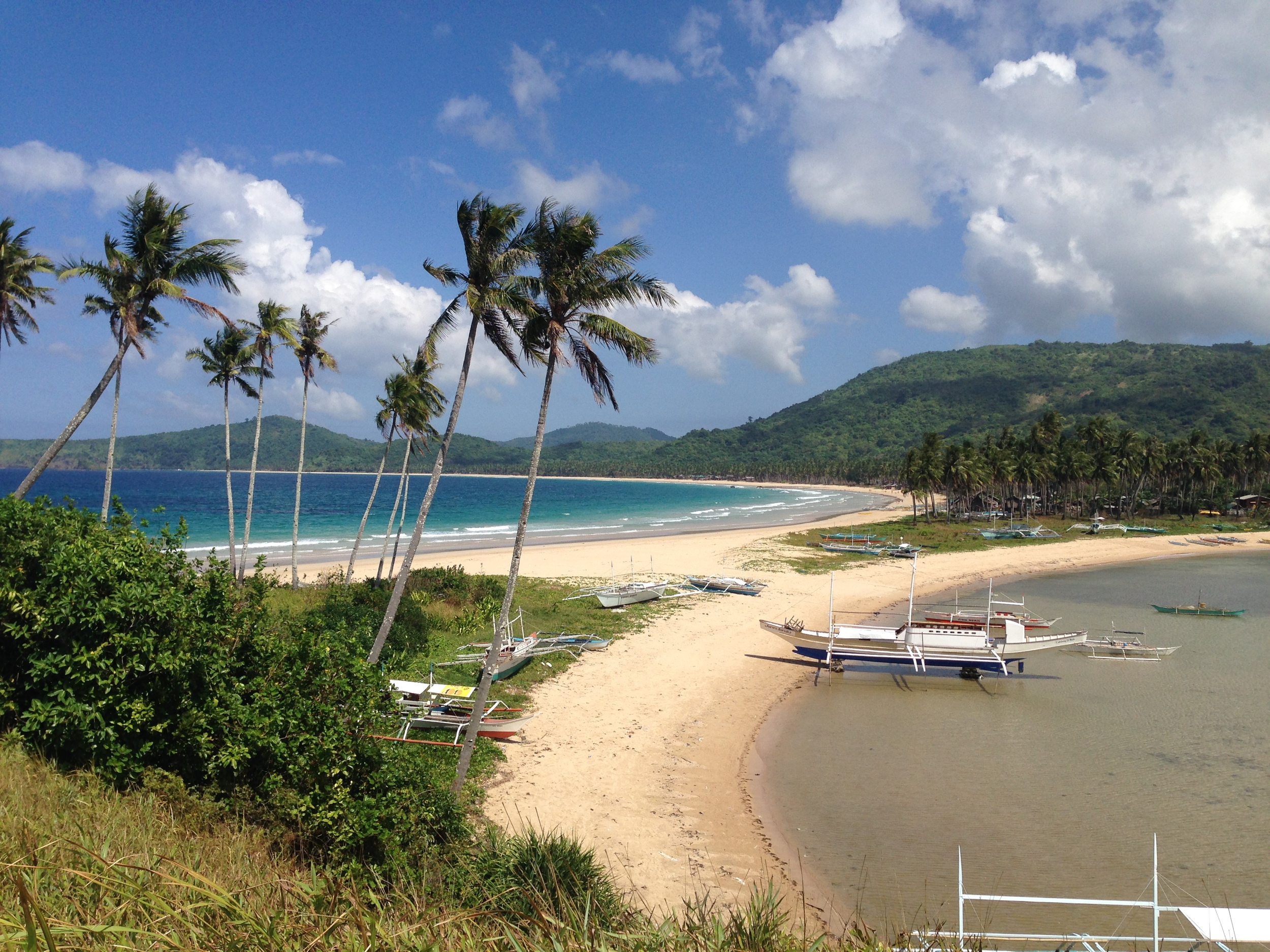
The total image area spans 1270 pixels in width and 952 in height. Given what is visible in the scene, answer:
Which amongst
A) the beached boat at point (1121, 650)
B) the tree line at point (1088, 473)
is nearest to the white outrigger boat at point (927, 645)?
the beached boat at point (1121, 650)

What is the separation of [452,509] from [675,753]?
87.5 meters

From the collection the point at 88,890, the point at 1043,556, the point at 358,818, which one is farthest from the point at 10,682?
the point at 1043,556

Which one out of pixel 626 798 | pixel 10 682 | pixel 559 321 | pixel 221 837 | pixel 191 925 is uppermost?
pixel 559 321

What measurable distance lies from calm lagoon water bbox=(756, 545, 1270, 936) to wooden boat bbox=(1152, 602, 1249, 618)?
6.02 m

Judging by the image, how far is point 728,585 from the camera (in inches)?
1190

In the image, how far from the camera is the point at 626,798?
11648mm

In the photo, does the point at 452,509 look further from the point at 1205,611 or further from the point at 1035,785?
the point at 1035,785

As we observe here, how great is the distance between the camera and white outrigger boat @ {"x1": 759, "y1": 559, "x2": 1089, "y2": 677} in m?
19.2

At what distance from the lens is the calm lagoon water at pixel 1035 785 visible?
951 centimetres

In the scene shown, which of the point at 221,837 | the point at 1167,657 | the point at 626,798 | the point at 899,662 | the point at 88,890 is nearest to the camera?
the point at 88,890

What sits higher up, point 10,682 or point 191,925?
point 191,925

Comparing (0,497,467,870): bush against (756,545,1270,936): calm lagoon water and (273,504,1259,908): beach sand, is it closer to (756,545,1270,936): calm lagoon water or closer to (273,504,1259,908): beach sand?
(273,504,1259,908): beach sand

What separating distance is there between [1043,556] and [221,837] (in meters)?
50.4

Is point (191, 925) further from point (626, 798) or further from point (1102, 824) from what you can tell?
point (1102, 824)
